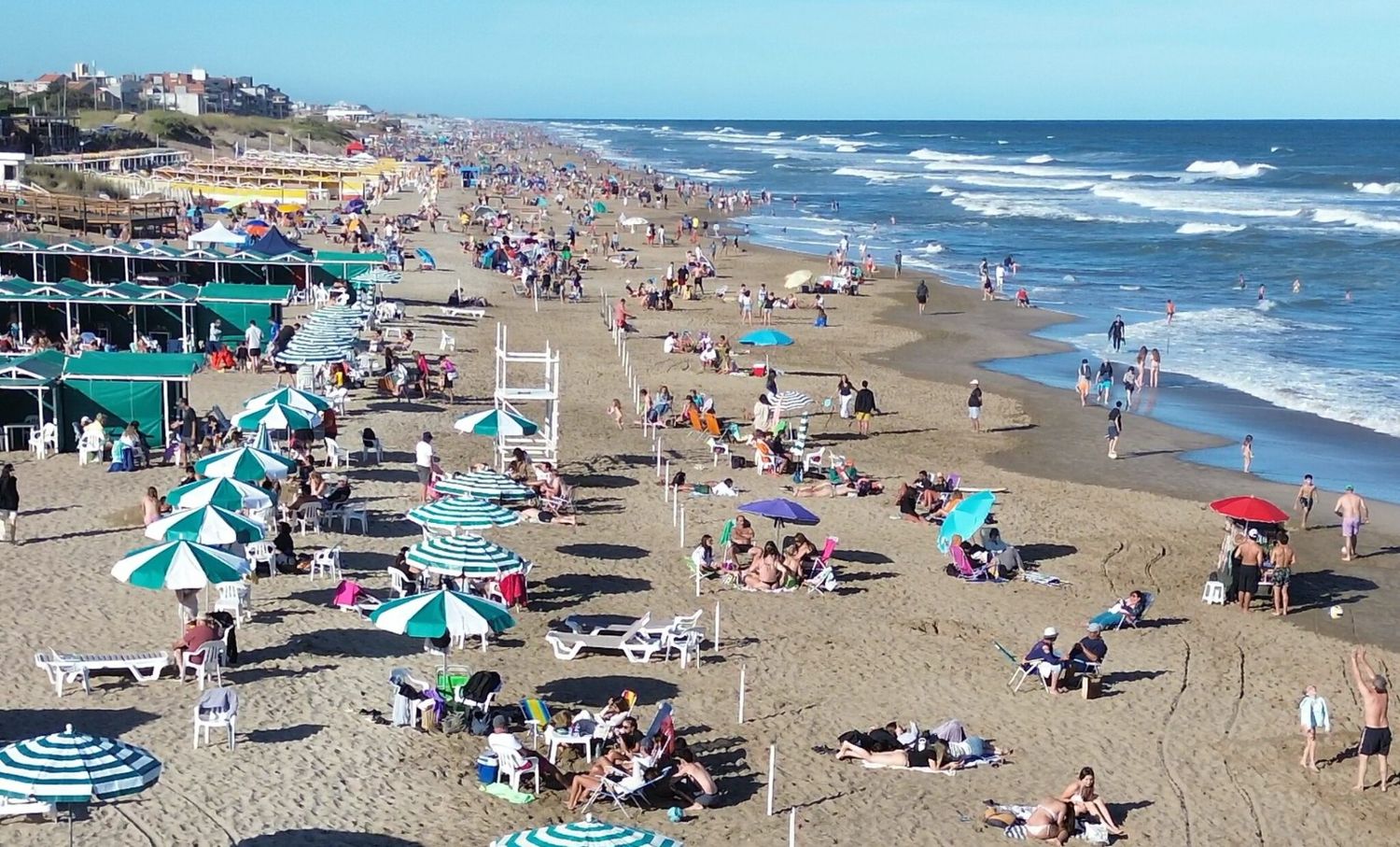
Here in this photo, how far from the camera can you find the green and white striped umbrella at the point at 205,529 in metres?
13.4

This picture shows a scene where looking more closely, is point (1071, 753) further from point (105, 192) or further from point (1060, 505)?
point (105, 192)

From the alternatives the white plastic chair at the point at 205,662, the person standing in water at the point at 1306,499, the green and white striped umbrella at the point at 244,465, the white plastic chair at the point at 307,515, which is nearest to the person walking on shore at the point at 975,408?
the person standing in water at the point at 1306,499

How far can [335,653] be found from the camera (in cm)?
1291

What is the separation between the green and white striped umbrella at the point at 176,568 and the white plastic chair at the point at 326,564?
8.45 feet

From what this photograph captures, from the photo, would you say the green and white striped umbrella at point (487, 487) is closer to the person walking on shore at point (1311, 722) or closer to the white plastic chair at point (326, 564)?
the white plastic chair at point (326, 564)

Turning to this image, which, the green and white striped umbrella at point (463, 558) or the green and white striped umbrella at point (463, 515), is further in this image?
the green and white striped umbrella at point (463, 515)

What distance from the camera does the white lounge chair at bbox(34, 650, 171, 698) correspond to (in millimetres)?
11703

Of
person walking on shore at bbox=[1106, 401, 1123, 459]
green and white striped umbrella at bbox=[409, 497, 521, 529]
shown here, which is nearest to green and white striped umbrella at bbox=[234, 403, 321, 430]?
green and white striped umbrella at bbox=[409, 497, 521, 529]

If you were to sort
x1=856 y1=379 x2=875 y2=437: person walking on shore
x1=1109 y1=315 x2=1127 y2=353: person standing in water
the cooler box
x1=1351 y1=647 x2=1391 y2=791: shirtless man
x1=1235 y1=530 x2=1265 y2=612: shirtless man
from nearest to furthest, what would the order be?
the cooler box, x1=1351 y1=647 x2=1391 y2=791: shirtless man, x1=1235 y1=530 x2=1265 y2=612: shirtless man, x1=856 y1=379 x2=875 y2=437: person walking on shore, x1=1109 y1=315 x2=1127 y2=353: person standing in water

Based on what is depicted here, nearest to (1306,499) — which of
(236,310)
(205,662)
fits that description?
(205,662)

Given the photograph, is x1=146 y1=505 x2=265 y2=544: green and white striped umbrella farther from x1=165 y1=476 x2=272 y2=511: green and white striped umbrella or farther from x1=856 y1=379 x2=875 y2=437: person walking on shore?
x1=856 y1=379 x2=875 y2=437: person walking on shore

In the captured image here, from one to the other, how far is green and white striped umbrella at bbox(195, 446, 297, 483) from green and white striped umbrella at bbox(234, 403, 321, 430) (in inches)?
71.3

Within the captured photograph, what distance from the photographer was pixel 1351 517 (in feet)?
57.9

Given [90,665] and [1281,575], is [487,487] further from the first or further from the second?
[1281,575]
